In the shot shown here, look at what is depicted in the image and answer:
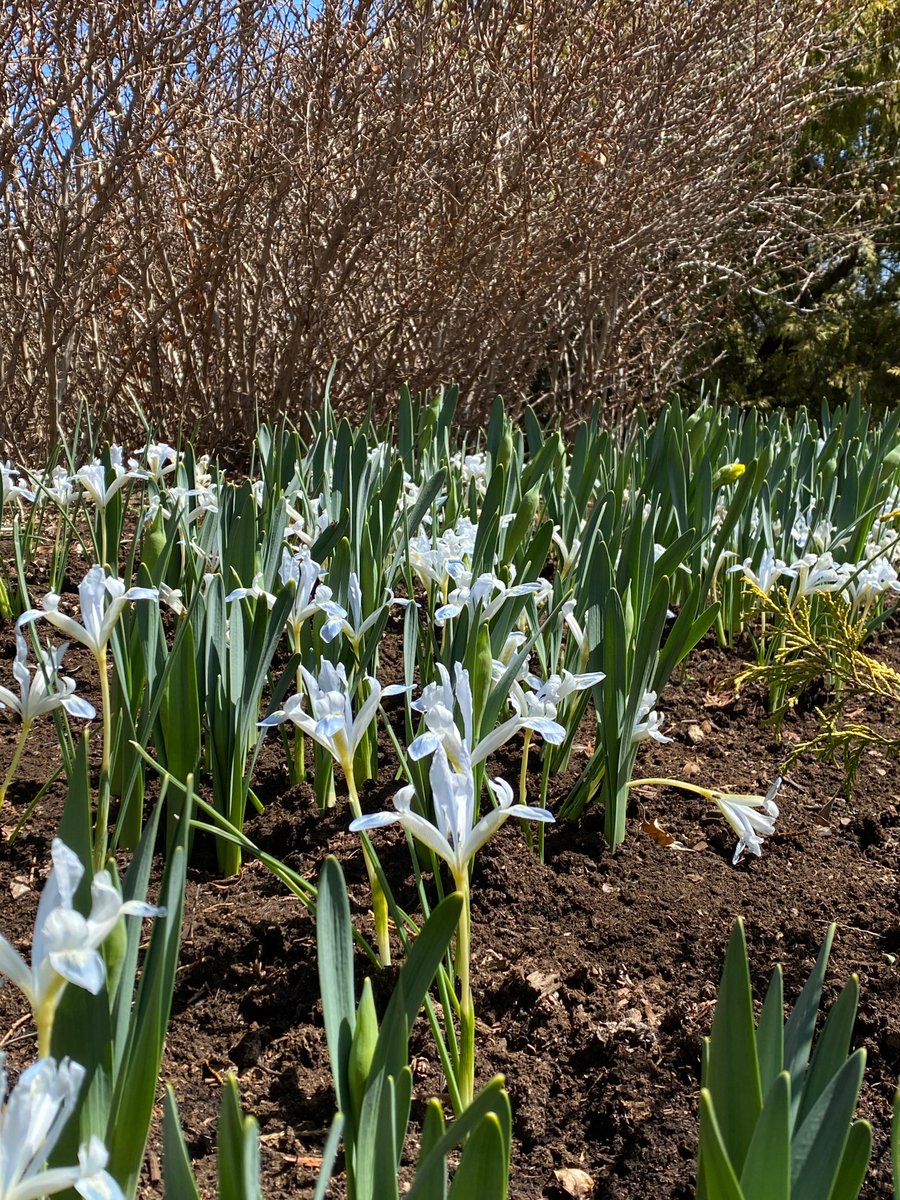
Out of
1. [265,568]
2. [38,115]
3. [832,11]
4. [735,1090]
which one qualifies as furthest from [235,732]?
[832,11]

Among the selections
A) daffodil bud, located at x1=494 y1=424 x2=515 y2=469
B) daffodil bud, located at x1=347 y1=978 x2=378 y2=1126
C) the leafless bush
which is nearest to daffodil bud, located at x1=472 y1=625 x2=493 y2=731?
daffodil bud, located at x1=347 y1=978 x2=378 y2=1126

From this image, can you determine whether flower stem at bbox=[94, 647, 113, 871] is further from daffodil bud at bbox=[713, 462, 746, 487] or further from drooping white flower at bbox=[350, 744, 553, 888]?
daffodil bud at bbox=[713, 462, 746, 487]

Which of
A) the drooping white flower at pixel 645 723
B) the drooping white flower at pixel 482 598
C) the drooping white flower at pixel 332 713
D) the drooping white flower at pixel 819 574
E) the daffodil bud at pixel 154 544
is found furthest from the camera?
the drooping white flower at pixel 819 574

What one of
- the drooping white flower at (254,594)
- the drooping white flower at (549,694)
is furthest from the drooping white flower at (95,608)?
the drooping white flower at (549,694)

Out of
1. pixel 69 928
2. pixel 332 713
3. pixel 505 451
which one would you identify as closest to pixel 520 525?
pixel 505 451

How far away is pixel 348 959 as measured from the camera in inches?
39.5

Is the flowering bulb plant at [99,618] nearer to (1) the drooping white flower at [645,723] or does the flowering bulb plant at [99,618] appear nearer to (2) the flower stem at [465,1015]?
(2) the flower stem at [465,1015]

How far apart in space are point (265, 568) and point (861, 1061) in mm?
1610

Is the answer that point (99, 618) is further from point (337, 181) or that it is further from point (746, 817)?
point (337, 181)

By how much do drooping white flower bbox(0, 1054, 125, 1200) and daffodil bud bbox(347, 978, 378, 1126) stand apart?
333 mm

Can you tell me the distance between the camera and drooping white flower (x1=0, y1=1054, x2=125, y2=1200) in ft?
2.02

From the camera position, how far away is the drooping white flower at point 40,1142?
2.02 ft

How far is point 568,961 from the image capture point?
1601 mm

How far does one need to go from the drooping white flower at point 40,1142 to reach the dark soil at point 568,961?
0.60 meters
